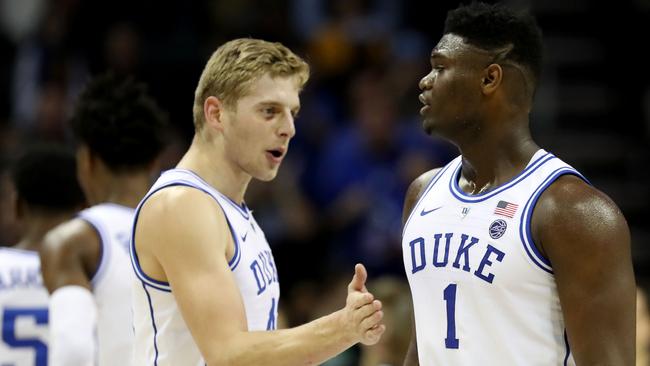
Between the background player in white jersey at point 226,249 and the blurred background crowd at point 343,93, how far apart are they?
482 cm

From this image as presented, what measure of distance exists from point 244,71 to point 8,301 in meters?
1.97

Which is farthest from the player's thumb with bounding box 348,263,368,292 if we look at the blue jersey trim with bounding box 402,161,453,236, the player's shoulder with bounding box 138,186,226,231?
the player's shoulder with bounding box 138,186,226,231

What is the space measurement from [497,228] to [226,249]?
3.54 ft

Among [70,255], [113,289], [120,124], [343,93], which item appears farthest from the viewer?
[343,93]

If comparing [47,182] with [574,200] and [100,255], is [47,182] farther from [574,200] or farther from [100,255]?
[574,200]

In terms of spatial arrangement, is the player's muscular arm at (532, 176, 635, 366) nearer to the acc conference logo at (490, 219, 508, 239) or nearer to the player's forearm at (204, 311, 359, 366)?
the acc conference logo at (490, 219, 508, 239)

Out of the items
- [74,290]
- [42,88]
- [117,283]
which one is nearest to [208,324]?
[74,290]

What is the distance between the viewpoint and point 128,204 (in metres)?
5.60

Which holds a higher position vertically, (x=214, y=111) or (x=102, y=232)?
(x=214, y=111)

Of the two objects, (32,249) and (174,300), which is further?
(32,249)

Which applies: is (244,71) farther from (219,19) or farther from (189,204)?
(219,19)

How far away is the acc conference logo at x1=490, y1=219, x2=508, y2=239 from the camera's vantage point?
13.5 feet

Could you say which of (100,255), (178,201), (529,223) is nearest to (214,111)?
(178,201)

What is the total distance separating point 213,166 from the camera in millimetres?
4656
